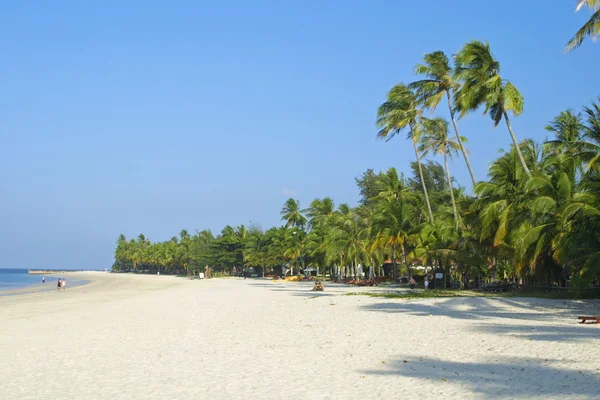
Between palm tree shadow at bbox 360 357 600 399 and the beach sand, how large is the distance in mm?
17

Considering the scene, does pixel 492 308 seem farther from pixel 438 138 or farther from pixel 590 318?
pixel 438 138

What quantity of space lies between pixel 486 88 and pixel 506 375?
20339 millimetres

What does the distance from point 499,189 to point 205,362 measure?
20153mm

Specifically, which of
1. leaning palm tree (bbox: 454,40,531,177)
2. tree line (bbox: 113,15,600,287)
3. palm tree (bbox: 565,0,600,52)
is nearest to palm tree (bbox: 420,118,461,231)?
tree line (bbox: 113,15,600,287)

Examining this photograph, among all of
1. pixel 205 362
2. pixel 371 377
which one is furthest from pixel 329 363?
pixel 205 362

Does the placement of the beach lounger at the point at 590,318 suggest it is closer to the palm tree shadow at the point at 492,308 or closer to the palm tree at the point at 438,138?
the palm tree shadow at the point at 492,308

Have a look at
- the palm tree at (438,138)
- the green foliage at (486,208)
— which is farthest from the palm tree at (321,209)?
the palm tree at (438,138)

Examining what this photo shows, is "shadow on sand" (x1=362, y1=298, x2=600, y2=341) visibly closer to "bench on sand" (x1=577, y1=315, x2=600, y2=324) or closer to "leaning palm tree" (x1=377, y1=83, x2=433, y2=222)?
"bench on sand" (x1=577, y1=315, x2=600, y2=324)

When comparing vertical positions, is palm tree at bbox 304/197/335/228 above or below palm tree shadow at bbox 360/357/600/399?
above

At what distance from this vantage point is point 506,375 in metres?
8.52

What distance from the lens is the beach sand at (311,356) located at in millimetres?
7914

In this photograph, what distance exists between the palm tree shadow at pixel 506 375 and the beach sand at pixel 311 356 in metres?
0.02

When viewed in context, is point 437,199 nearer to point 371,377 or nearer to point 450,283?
point 450,283

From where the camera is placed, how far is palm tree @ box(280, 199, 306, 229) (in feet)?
251
